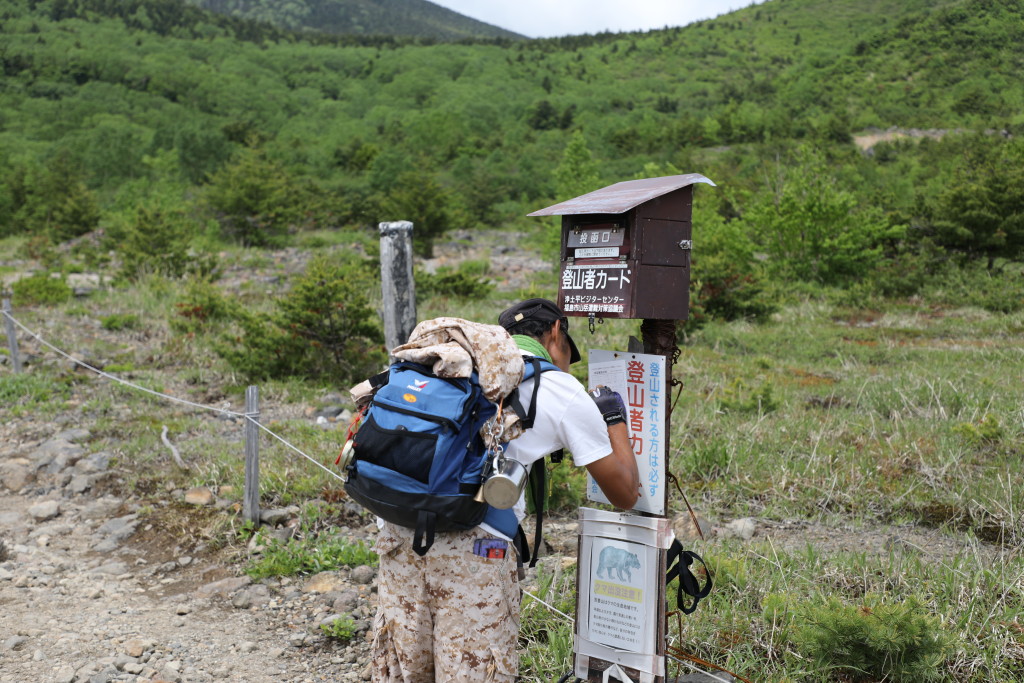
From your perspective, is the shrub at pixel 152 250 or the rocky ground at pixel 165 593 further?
the shrub at pixel 152 250

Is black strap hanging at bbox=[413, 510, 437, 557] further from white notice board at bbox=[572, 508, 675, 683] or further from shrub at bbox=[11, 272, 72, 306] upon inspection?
shrub at bbox=[11, 272, 72, 306]

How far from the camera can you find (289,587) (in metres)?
3.74

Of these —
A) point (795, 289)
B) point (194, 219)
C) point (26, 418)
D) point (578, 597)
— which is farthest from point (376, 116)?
point (578, 597)

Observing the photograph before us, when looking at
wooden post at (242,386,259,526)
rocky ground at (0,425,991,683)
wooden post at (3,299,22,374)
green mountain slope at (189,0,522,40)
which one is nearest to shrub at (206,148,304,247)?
wooden post at (3,299,22,374)

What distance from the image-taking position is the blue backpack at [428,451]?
1825 millimetres

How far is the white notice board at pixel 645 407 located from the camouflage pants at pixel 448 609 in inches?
17.2

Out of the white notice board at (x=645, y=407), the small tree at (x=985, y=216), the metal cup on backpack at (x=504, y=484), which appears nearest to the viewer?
the metal cup on backpack at (x=504, y=484)

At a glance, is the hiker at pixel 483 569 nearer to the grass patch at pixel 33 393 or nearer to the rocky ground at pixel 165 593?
the rocky ground at pixel 165 593

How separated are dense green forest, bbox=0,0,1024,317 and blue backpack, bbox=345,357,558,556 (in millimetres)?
9193

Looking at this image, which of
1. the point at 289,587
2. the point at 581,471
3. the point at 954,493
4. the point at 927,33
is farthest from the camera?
the point at 927,33

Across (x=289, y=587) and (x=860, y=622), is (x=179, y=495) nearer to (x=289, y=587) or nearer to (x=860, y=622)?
(x=289, y=587)

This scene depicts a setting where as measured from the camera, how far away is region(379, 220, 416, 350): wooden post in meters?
4.70

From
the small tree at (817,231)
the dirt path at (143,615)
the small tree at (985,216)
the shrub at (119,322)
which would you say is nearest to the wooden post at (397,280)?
the dirt path at (143,615)

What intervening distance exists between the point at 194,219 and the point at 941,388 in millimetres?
19126
